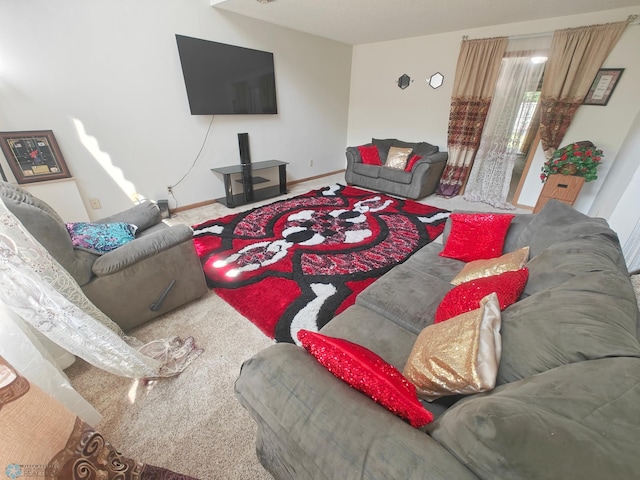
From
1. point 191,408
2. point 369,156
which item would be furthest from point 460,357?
point 369,156

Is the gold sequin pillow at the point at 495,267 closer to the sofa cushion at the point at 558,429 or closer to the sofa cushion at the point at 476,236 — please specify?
the sofa cushion at the point at 476,236

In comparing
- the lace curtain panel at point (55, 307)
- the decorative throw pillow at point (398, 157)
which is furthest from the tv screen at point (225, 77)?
the lace curtain panel at point (55, 307)

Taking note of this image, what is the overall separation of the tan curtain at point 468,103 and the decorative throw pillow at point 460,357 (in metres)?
3.74

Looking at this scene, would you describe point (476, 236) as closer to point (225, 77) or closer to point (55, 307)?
point (55, 307)

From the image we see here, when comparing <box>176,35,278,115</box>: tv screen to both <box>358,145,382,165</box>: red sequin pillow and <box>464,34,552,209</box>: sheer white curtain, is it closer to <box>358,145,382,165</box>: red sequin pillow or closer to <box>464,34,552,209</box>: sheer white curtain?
<box>358,145,382,165</box>: red sequin pillow

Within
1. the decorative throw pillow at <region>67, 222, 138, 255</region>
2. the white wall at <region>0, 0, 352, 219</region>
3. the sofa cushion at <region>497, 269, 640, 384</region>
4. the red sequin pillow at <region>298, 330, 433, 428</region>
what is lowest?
the decorative throw pillow at <region>67, 222, 138, 255</region>

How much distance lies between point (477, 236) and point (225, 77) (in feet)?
11.0

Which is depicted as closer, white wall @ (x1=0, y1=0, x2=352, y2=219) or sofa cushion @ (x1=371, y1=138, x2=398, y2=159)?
white wall @ (x1=0, y1=0, x2=352, y2=219)

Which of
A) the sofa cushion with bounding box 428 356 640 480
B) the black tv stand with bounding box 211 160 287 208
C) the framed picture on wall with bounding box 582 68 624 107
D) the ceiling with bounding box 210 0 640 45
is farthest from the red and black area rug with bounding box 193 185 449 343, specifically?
the ceiling with bounding box 210 0 640 45

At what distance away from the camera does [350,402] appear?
65 cm

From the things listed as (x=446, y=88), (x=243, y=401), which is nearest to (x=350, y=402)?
(x=243, y=401)

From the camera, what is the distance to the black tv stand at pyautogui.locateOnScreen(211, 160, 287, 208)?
3.53 metres

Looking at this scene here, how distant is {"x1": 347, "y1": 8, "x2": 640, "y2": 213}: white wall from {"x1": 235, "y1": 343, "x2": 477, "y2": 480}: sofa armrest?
4351mm

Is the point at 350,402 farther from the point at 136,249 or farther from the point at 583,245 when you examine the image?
the point at 136,249
